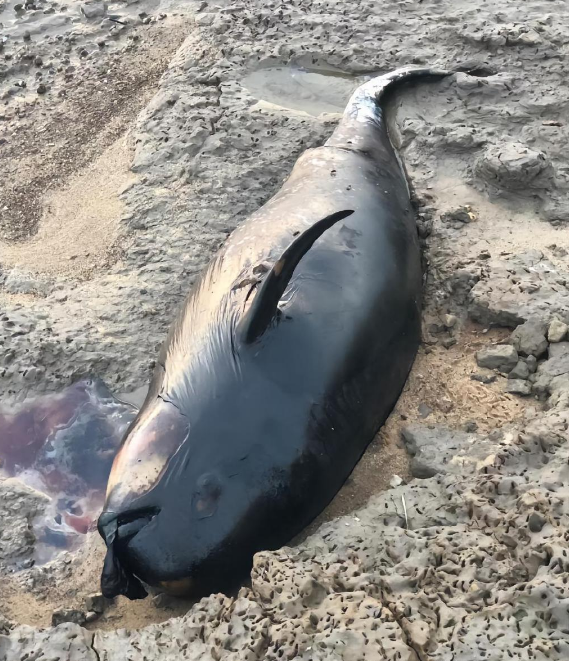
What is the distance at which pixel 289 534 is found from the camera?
10.7 ft

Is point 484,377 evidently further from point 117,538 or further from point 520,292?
point 117,538

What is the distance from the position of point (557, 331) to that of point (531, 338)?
155 millimetres

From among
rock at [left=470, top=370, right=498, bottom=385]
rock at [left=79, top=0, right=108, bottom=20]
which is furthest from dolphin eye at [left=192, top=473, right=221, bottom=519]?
rock at [left=79, top=0, right=108, bottom=20]

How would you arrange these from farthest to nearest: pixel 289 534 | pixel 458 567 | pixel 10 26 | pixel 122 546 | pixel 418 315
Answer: pixel 10 26, pixel 418 315, pixel 289 534, pixel 122 546, pixel 458 567

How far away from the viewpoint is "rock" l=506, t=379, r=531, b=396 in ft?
12.4

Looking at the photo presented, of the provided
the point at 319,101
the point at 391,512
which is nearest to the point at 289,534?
the point at 391,512

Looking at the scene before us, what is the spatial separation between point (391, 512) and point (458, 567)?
0.53m

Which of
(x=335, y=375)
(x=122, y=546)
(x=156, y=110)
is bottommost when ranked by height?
(x=122, y=546)

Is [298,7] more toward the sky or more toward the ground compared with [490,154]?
more toward the sky

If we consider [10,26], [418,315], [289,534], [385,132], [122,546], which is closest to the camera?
[122,546]

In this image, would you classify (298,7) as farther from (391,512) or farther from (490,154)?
(391,512)

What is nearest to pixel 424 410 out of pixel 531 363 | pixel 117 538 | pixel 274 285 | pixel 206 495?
pixel 531 363

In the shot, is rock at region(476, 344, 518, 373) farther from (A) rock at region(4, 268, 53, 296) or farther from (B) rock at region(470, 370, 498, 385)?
(A) rock at region(4, 268, 53, 296)

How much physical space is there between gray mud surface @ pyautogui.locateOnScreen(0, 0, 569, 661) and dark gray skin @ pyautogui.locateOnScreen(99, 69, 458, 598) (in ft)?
0.91
